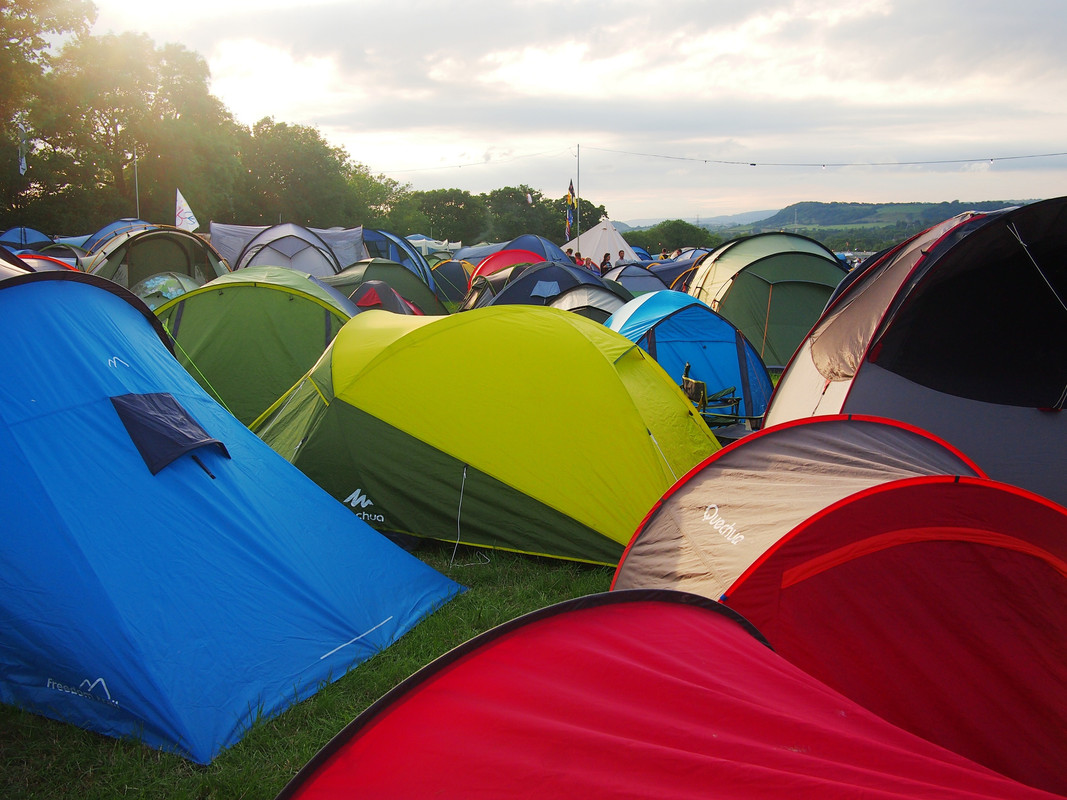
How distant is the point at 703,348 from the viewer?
7770mm

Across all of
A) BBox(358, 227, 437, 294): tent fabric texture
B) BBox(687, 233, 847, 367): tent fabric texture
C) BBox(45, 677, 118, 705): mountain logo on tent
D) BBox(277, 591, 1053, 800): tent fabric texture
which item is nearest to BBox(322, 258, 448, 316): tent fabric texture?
BBox(687, 233, 847, 367): tent fabric texture

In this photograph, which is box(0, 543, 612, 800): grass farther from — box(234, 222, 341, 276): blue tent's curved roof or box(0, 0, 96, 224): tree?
box(0, 0, 96, 224): tree

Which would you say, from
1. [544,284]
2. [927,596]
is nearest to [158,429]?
[927,596]

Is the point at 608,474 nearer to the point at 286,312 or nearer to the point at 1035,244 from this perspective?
the point at 1035,244

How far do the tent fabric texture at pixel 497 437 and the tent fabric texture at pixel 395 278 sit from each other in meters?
7.58

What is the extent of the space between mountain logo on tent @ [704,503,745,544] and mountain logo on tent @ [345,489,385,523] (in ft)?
7.24

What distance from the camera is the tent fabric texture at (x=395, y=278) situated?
12.0 metres

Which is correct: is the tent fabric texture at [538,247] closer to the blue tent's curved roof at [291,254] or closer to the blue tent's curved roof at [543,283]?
the blue tent's curved roof at [291,254]

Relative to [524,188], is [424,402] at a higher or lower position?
lower

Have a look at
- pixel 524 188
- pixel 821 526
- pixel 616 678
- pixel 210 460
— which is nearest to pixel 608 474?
pixel 821 526

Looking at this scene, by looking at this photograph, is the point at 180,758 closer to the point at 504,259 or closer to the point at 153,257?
the point at 153,257

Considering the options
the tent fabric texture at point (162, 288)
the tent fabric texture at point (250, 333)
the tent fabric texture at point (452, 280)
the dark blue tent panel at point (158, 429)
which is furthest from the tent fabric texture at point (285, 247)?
the dark blue tent panel at point (158, 429)

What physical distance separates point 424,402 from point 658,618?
2916 millimetres

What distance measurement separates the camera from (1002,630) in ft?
6.97
